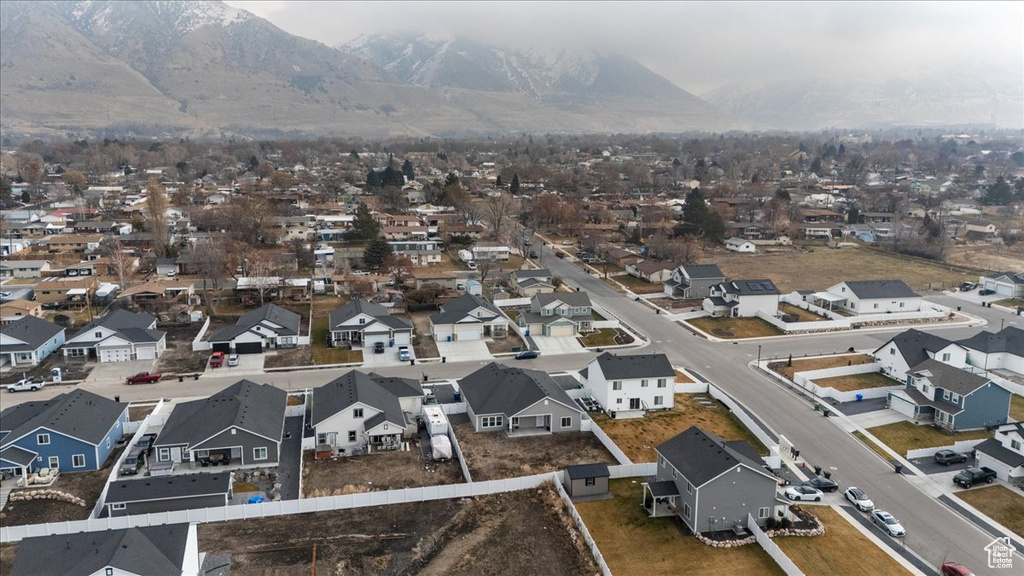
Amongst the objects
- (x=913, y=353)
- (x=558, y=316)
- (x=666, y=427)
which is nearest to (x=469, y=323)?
(x=558, y=316)

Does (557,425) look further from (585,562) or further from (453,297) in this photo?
(453,297)

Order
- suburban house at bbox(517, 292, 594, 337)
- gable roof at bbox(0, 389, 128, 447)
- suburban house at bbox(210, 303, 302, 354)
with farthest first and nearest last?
1. suburban house at bbox(517, 292, 594, 337)
2. suburban house at bbox(210, 303, 302, 354)
3. gable roof at bbox(0, 389, 128, 447)

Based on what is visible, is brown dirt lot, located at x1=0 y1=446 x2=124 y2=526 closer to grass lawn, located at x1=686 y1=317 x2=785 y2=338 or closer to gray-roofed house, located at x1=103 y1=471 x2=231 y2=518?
gray-roofed house, located at x1=103 y1=471 x2=231 y2=518

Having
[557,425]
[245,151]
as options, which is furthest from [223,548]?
[245,151]

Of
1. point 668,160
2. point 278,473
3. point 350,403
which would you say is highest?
point 668,160

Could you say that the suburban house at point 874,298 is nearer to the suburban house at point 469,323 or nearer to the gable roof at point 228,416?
the suburban house at point 469,323
